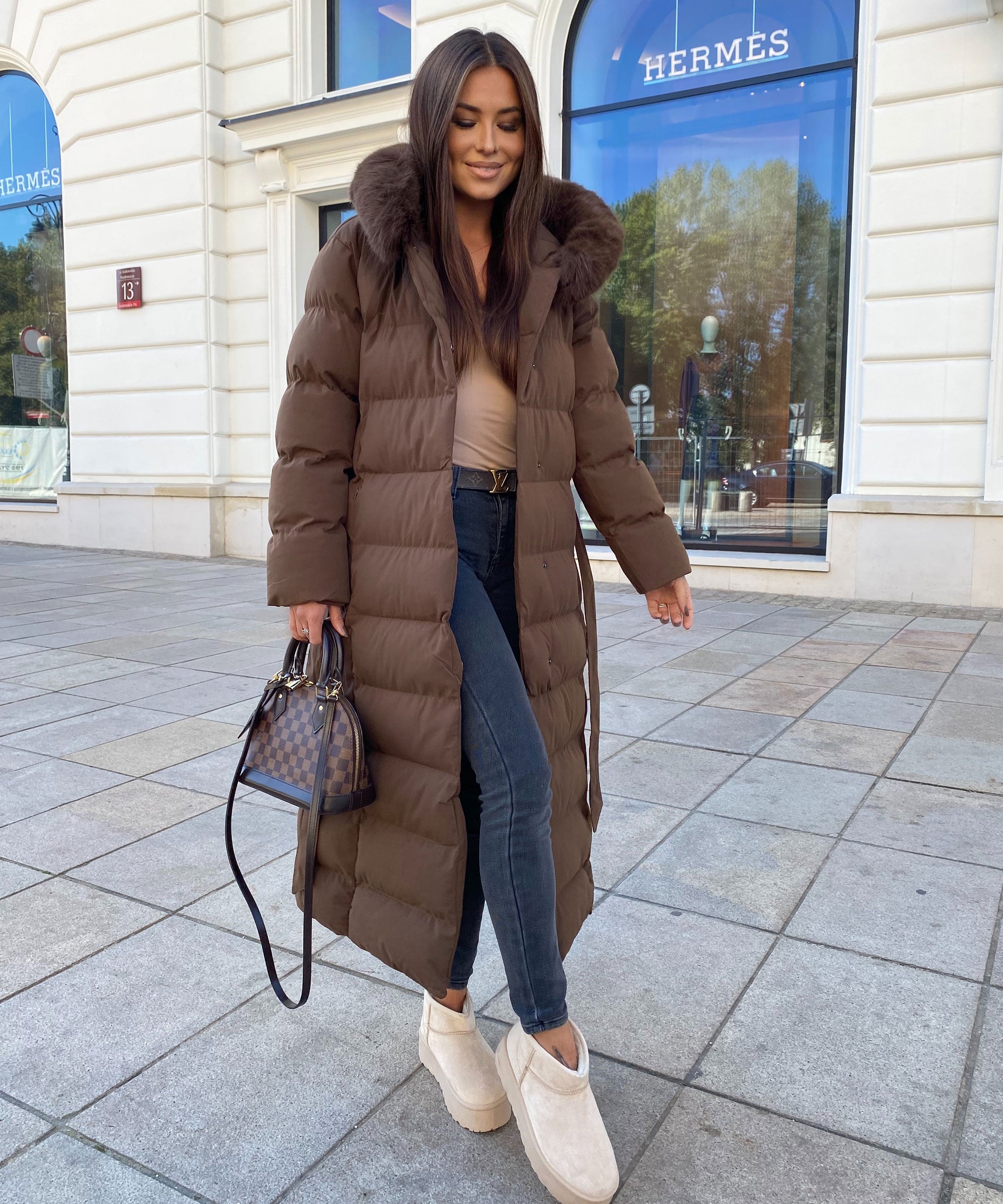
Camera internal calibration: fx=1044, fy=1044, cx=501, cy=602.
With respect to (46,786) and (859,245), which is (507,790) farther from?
(859,245)

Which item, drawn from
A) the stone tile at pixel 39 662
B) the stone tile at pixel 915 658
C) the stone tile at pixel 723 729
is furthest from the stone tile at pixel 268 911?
the stone tile at pixel 915 658

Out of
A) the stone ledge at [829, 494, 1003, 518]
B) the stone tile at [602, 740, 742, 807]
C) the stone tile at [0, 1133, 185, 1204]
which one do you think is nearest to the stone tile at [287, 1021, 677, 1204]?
the stone tile at [0, 1133, 185, 1204]

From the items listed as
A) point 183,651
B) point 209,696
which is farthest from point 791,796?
point 183,651

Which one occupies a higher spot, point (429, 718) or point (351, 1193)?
point (429, 718)

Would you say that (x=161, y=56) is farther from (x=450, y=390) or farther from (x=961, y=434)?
(x=450, y=390)

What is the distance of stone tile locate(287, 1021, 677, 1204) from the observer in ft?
5.84

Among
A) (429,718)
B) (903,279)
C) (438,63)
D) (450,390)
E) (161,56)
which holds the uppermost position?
(161,56)

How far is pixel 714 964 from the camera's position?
2.55m

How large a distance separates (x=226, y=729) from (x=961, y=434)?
5991 mm

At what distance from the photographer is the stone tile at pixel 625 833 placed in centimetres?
310

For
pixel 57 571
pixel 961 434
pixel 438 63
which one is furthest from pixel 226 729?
pixel 57 571

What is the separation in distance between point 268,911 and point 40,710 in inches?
104

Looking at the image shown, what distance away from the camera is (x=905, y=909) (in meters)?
2.84

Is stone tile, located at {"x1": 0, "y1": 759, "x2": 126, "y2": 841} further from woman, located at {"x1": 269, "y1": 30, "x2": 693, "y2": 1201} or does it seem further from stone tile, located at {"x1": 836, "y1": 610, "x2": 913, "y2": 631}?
stone tile, located at {"x1": 836, "y1": 610, "x2": 913, "y2": 631}
